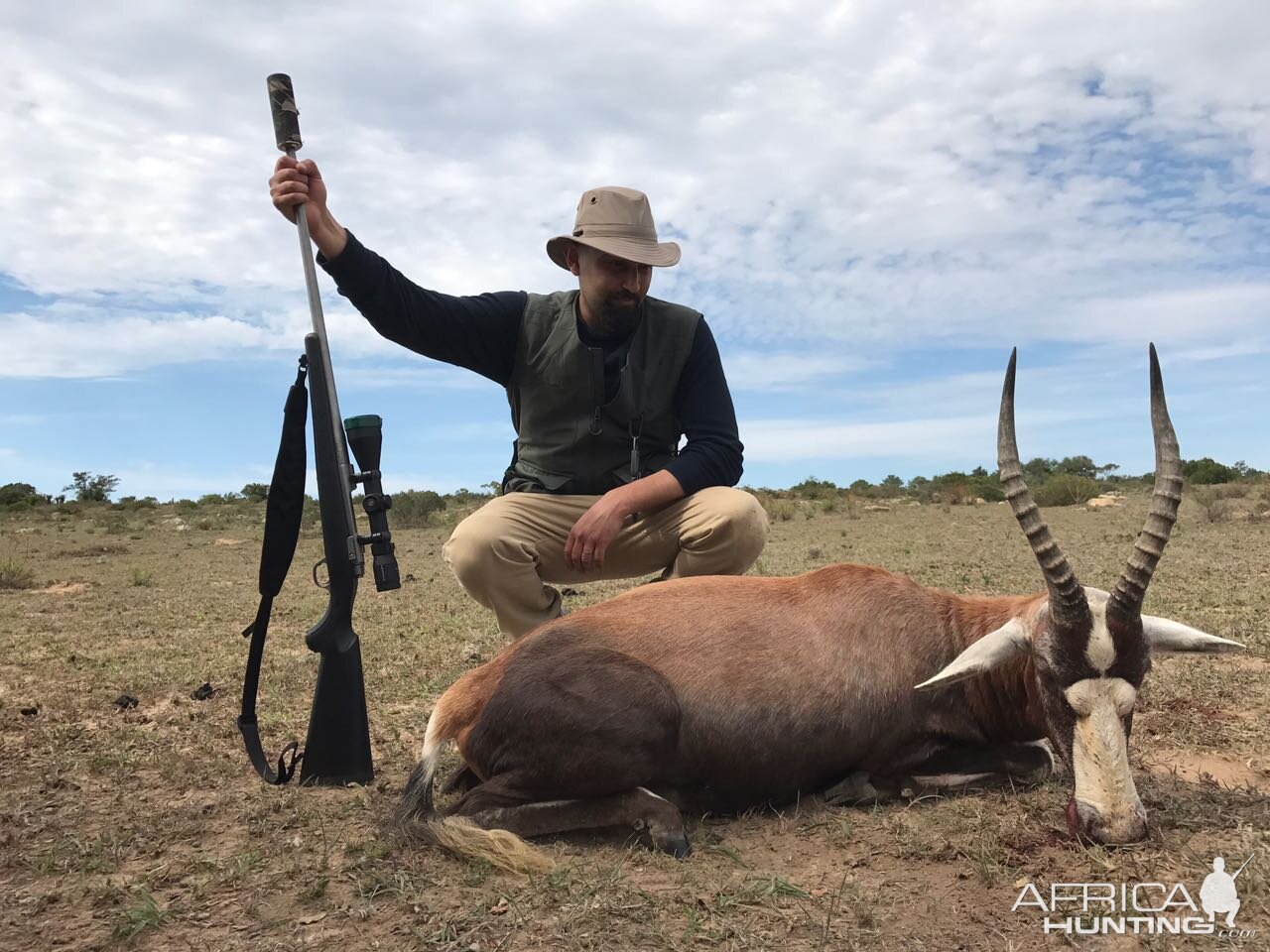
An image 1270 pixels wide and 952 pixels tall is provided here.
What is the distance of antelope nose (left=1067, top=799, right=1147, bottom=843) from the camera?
3.24 meters

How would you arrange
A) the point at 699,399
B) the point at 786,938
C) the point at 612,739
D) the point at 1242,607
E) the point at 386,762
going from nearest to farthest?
the point at 786,938, the point at 612,739, the point at 386,762, the point at 699,399, the point at 1242,607

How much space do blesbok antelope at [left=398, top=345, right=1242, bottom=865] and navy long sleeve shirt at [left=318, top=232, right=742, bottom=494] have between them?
1296mm

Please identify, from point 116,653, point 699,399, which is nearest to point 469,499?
point 116,653

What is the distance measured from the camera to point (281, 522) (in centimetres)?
443

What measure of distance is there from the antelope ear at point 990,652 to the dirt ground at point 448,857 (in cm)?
54

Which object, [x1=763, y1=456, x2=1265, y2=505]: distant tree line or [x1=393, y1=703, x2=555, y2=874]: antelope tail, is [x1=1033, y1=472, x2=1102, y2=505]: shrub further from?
[x1=393, y1=703, x2=555, y2=874]: antelope tail

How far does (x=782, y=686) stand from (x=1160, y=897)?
4.75 ft

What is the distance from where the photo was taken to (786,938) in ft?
9.34

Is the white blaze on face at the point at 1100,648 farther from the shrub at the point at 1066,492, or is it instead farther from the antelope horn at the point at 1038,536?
the shrub at the point at 1066,492

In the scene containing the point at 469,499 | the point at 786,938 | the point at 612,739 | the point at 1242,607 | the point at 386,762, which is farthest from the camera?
the point at 469,499

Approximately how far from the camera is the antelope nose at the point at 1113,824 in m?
3.24

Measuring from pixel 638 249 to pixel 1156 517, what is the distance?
9.60 ft

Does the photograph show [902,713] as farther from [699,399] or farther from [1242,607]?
[1242,607]

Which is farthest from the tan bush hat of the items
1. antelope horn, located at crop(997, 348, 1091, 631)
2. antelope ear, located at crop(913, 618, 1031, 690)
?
antelope ear, located at crop(913, 618, 1031, 690)
